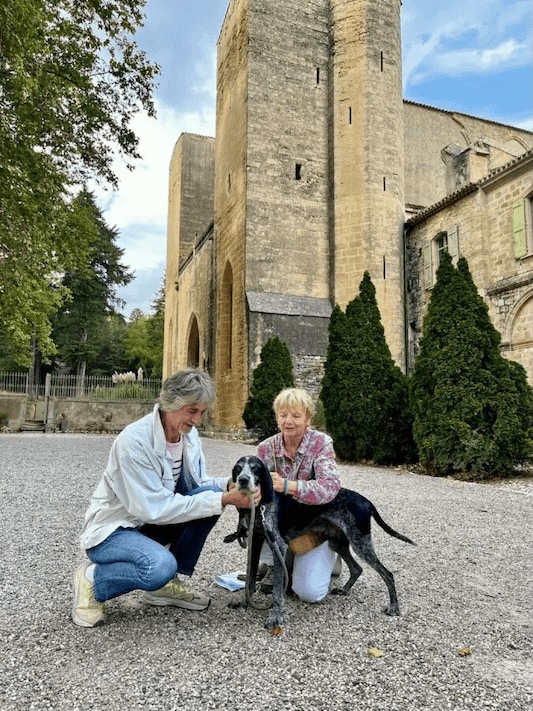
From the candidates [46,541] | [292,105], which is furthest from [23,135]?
[292,105]

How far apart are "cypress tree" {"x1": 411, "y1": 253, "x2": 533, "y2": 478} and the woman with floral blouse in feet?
17.7

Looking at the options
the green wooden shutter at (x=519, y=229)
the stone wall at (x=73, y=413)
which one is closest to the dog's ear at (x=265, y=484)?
the green wooden shutter at (x=519, y=229)

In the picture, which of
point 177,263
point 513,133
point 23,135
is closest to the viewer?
point 23,135

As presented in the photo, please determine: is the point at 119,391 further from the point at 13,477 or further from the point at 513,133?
the point at 513,133

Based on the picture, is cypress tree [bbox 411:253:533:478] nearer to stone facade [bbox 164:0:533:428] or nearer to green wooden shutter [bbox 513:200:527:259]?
green wooden shutter [bbox 513:200:527:259]

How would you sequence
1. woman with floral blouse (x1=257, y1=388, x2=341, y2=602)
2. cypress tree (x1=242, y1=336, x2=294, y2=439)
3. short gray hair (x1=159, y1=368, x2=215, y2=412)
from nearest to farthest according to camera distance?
short gray hair (x1=159, y1=368, x2=215, y2=412) < woman with floral blouse (x1=257, y1=388, x2=341, y2=602) < cypress tree (x1=242, y1=336, x2=294, y2=439)

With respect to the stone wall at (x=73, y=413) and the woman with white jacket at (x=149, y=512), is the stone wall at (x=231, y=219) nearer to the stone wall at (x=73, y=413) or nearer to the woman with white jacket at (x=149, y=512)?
the stone wall at (x=73, y=413)

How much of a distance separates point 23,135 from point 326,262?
9.98 meters

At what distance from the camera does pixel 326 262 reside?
1692 centimetres

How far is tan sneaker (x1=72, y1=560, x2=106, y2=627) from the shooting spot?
240 centimetres

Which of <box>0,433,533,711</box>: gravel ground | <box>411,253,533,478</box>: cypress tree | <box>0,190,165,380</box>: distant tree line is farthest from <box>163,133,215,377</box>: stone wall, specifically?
<box>0,433,533,711</box>: gravel ground

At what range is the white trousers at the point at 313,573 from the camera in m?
2.73

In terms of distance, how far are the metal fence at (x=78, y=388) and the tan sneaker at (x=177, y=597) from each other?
18.4 metres

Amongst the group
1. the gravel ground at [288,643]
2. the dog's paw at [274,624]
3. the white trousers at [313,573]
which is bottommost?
the gravel ground at [288,643]
